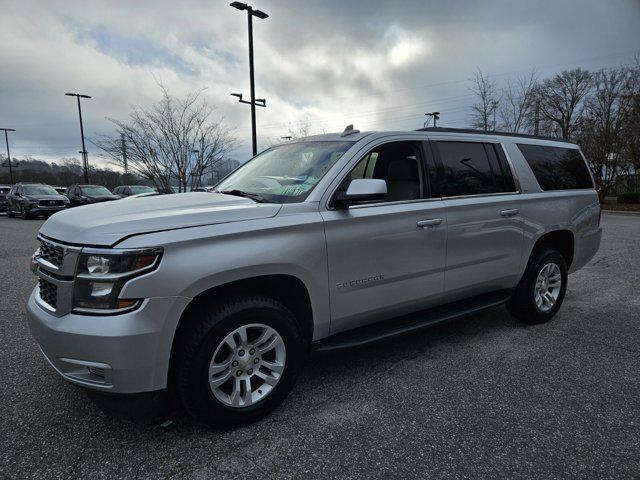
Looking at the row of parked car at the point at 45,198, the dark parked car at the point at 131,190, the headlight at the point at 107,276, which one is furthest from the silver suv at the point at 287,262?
the dark parked car at the point at 131,190

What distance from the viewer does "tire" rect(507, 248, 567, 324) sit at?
4.16 meters

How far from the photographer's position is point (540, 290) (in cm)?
434

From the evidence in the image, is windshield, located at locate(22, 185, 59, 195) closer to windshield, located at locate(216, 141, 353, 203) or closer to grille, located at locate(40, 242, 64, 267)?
windshield, located at locate(216, 141, 353, 203)

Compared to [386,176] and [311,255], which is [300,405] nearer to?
[311,255]

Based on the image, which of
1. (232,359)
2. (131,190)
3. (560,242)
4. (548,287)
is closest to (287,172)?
(232,359)

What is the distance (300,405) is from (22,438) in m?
1.67

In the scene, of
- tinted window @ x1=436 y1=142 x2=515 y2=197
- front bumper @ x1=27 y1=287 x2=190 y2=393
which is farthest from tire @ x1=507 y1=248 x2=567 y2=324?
front bumper @ x1=27 y1=287 x2=190 y2=393

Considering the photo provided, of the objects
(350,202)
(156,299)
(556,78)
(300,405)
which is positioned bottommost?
(300,405)

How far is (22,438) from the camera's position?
7.97 feet

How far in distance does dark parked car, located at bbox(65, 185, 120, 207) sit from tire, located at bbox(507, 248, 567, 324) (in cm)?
1993

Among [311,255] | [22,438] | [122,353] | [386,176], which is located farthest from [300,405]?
[386,176]

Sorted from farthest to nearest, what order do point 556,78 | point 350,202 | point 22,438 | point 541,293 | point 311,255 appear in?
point 556,78 < point 541,293 < point 350,202 < point 311,255 < point 22,438

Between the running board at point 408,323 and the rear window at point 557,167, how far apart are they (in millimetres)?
1298

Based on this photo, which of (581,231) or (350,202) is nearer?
(350,202)
